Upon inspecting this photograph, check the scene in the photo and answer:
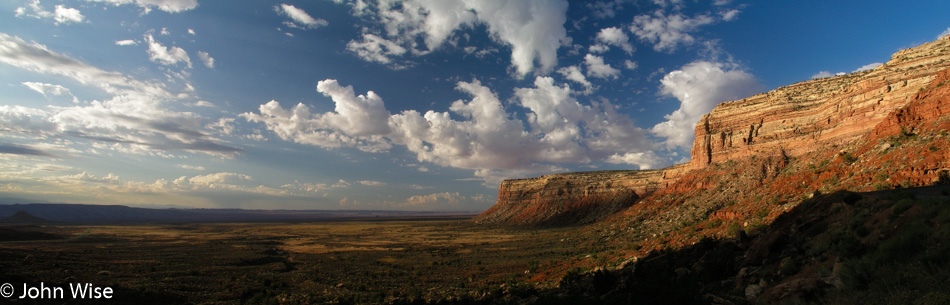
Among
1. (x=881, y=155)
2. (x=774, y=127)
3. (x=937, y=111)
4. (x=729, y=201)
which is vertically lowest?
(x=729, y=201)

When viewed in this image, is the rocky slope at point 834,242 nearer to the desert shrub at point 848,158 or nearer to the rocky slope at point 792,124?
the desert shrub at point 848,158

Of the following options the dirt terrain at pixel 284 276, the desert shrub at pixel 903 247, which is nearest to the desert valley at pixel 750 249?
the desert shrub at pixel 903 247

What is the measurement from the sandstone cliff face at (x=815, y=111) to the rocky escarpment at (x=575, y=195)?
1394 cm

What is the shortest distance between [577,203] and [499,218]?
2551cm

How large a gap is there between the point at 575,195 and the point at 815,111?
5510 centimetres

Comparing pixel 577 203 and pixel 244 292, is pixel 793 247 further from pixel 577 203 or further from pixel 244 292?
pixel 577 203

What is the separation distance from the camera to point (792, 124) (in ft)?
144

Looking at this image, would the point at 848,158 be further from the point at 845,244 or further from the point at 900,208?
the point at 845,244

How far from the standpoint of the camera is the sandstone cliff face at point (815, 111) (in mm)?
31891

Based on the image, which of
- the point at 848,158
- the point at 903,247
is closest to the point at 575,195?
the point at 848,158

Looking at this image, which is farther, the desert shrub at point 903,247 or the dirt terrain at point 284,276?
the dirt terrain at point 284,276

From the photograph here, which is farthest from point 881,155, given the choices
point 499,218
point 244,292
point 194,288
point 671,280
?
point 499,218

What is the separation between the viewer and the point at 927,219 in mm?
9023

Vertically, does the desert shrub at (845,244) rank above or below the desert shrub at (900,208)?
below
